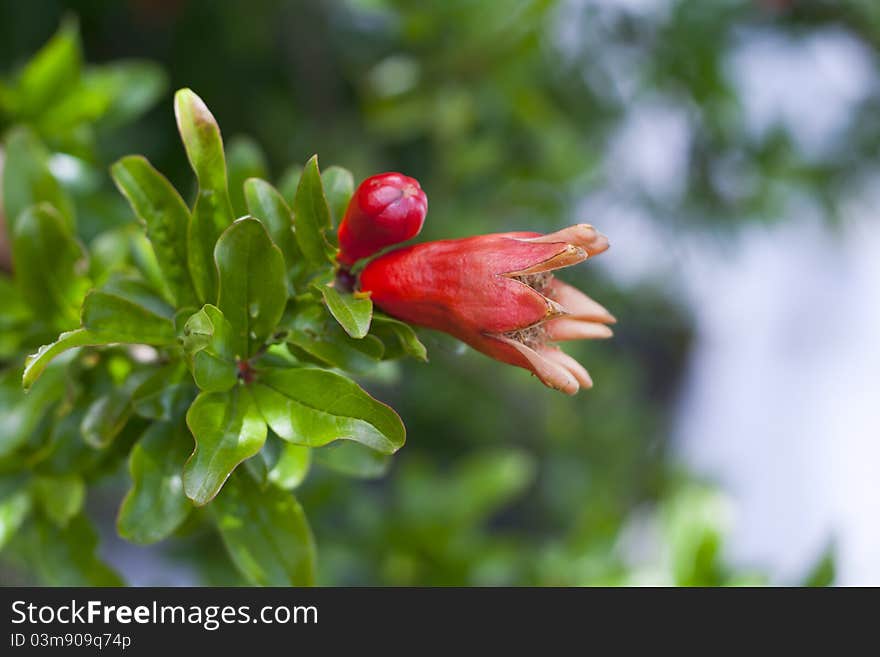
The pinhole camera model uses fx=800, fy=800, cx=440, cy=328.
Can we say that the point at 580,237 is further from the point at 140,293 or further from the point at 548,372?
the point at 140,293

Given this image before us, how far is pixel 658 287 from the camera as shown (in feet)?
5.93

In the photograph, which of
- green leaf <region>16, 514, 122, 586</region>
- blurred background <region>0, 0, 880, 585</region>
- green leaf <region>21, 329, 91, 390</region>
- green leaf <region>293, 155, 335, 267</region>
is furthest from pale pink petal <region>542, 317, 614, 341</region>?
blurred background <region>0, 0, 880, 585</region>

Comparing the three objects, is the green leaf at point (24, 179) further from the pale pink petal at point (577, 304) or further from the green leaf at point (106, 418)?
the pale pink petal at point (577, 304)

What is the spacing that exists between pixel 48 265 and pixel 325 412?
25 cm

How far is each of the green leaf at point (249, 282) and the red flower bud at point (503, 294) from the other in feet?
0.16

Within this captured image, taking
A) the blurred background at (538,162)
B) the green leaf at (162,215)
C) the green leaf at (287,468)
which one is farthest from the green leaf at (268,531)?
the blurred background at (538,162)

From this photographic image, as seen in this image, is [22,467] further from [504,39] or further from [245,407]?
[504,39]

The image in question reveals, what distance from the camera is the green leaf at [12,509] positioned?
52 centimetres

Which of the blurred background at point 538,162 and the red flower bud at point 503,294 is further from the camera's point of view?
the blurred background at point 538,162

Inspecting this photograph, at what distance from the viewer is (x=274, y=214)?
0.46 m

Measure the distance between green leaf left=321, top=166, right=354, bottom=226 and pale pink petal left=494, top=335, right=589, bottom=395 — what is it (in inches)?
6.1

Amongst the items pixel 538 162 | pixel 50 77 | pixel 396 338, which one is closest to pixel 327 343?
pixel 396 338

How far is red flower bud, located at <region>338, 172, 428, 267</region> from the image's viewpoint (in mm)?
408

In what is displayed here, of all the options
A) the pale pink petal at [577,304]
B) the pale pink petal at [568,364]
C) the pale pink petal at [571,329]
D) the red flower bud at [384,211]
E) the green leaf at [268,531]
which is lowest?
the green leaf at [268,531]
